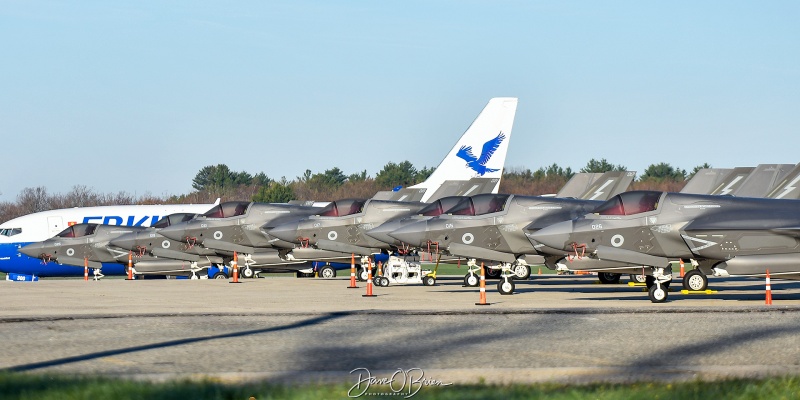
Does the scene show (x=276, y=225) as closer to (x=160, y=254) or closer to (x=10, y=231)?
(x=160, y=254)

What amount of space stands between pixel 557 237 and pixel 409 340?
32.8 ft

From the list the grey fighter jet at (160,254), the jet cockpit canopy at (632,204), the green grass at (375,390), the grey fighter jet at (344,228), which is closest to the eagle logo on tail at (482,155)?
the grey fighter jet at (160,254)

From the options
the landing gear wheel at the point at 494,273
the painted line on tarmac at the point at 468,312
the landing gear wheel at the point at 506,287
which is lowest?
the painted line on tarmac at the point at 468,312

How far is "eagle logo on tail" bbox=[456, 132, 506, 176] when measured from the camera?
48.2m

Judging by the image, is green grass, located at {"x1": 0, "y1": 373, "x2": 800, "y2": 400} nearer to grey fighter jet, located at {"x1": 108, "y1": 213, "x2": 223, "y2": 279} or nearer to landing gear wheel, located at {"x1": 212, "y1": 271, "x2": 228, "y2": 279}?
grey fighter jet, located at {"x1": 108, "y1": 213, "x2": 223, "y2": 279}

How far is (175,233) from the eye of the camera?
3819cm

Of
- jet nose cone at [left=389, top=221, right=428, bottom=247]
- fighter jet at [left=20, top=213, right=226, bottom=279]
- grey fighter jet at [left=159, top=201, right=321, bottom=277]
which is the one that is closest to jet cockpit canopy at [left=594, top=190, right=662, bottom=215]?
jet nose cone at [left=389, top=221, right=428, bottom=247]

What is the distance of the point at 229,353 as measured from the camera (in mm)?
12477

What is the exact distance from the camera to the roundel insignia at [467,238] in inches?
1062

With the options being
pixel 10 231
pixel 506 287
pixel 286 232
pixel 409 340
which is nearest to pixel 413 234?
pixel 506 287

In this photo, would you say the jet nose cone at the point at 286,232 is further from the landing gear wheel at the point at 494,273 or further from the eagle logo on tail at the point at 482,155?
the eagle logo on tail at the point at 482,155

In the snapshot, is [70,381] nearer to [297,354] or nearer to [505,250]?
[297,354]

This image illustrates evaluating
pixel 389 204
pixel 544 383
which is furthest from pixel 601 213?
pixel 544 383

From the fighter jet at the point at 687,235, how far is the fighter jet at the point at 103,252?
20.9m
